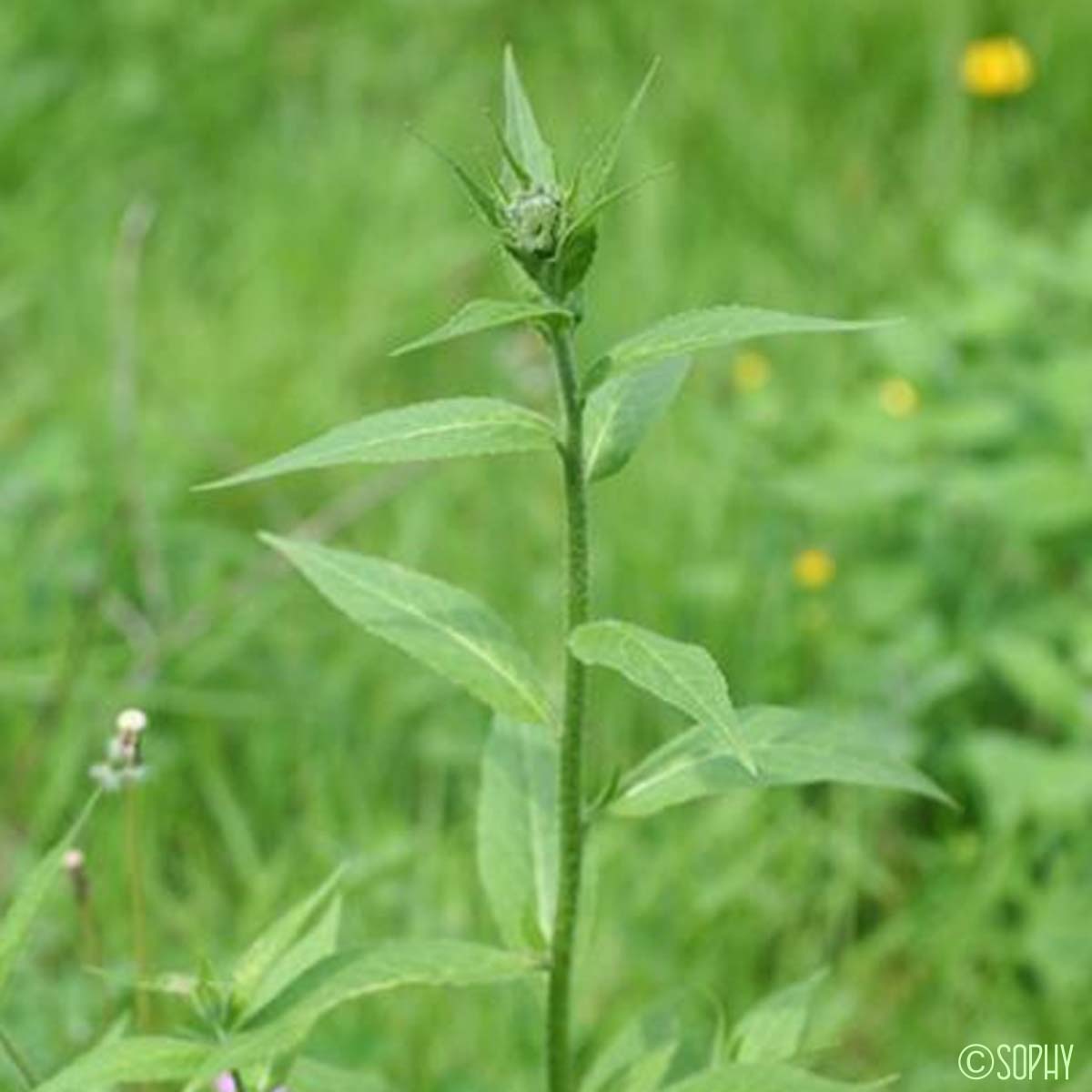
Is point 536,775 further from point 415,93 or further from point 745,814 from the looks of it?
point 415,93

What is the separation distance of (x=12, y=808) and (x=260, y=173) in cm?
142

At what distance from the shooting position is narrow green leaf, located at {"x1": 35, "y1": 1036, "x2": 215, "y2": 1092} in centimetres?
135

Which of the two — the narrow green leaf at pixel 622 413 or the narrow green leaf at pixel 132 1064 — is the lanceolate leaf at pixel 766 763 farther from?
the narrow green leaf at pixel 132 1064

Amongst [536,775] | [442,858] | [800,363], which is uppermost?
[800,363]

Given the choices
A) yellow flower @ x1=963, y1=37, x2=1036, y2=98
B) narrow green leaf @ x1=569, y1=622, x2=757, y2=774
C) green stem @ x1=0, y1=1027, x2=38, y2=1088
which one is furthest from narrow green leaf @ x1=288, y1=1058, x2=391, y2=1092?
yellow flower @ x1=963, y1=37, x2=1036, y2=98

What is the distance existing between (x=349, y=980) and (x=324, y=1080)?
0.76 ft

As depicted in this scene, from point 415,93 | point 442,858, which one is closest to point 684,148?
point 415,93

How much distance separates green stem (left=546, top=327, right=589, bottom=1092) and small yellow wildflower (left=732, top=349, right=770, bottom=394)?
1665mm

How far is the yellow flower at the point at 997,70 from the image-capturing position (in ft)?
11.9

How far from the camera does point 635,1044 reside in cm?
174

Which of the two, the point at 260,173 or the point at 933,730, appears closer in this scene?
the point at 933,730

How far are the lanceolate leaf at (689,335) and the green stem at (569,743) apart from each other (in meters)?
0.02

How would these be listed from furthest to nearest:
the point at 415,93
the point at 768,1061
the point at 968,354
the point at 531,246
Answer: the point at 415,93
the point at 968,354
the point at 768,1061
the point at 531,246

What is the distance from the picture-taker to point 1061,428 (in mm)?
2988
